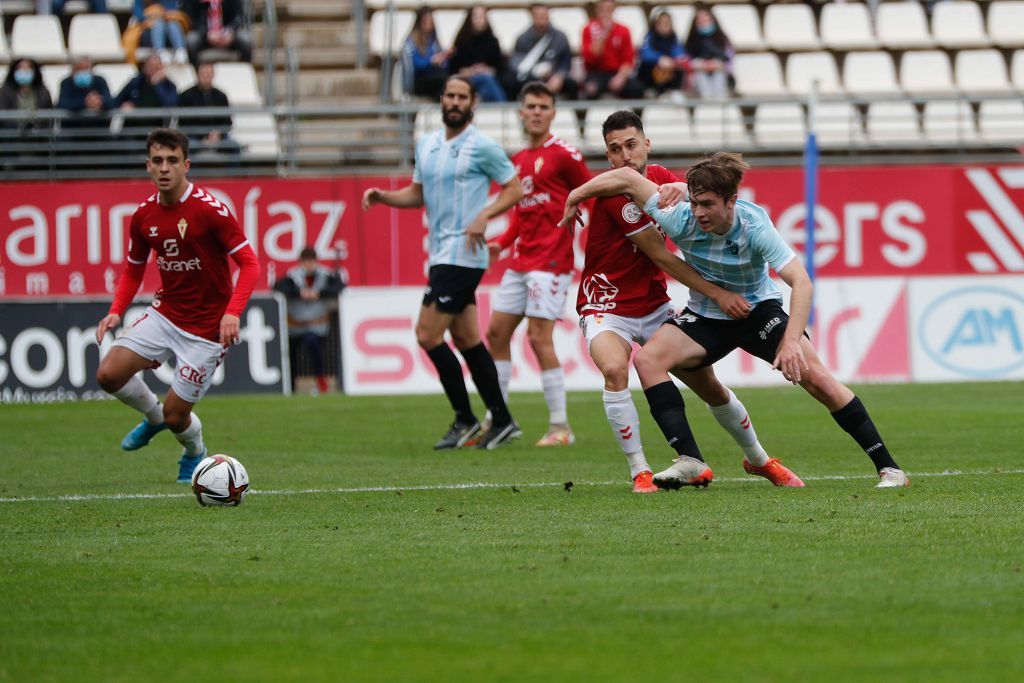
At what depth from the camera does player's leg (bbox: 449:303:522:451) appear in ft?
38.7

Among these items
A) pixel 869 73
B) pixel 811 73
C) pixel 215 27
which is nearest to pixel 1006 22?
pixel 869 73

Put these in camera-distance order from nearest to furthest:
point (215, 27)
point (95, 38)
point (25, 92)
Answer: point (25, 92), point (215, 27), point (95, 38)

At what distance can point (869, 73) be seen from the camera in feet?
78.0

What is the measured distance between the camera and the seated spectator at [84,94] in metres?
20.6

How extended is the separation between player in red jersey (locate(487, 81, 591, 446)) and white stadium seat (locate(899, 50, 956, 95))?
12.9 m

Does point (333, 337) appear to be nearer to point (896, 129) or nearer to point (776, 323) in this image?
point (896, 129)

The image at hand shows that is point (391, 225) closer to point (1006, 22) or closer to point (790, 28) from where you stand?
point (790, 28)

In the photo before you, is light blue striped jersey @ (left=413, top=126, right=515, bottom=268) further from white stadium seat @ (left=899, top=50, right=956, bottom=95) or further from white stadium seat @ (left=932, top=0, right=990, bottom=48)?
white stadium seat @ (left=932, top=0, right=990, bottom=48)

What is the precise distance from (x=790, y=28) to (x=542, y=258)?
13.4 m

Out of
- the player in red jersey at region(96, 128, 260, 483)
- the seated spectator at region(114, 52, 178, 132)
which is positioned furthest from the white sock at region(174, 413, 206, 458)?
the seated spectator at region(114, 52, 178, 132)

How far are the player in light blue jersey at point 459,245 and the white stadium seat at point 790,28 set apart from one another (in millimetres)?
13274

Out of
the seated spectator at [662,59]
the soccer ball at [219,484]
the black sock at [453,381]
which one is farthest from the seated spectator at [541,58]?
the soccer ball at [219,484]

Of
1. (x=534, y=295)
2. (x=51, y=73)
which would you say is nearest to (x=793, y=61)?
(x=51, y=73)

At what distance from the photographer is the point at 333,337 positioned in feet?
62.2
